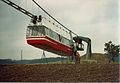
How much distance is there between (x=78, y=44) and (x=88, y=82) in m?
5.03

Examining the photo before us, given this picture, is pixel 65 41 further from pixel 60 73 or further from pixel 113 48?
pixel 60 73

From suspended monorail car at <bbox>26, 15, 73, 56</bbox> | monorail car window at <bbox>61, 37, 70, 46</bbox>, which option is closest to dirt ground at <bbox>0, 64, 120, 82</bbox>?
suspended monorail car at <bbox>26, 15, 73, 56</bbox>

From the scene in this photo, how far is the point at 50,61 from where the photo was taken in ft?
23.3

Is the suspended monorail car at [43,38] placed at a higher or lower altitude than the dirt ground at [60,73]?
higher

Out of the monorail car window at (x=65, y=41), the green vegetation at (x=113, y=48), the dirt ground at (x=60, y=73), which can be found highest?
the monorail car window at (x=65, y=41)

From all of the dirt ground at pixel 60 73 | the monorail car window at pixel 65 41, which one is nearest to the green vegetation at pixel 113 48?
the dirt ground at pixel 60 73

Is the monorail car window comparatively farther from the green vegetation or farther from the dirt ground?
the dirt ground

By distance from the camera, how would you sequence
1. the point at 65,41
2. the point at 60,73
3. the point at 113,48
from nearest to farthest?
the point at 60,73, the point at 65,41, the point at 113,48

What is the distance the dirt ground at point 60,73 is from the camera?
5283 millimetres

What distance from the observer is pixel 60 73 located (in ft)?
19.2

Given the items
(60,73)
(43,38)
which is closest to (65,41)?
(43,38)

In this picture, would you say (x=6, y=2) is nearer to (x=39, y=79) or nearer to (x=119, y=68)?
(x=39, y=79)

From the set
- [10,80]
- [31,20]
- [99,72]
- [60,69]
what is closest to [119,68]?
[99,72]

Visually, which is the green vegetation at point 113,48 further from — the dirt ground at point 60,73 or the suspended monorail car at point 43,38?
the suspended monorail car at point 43,38
